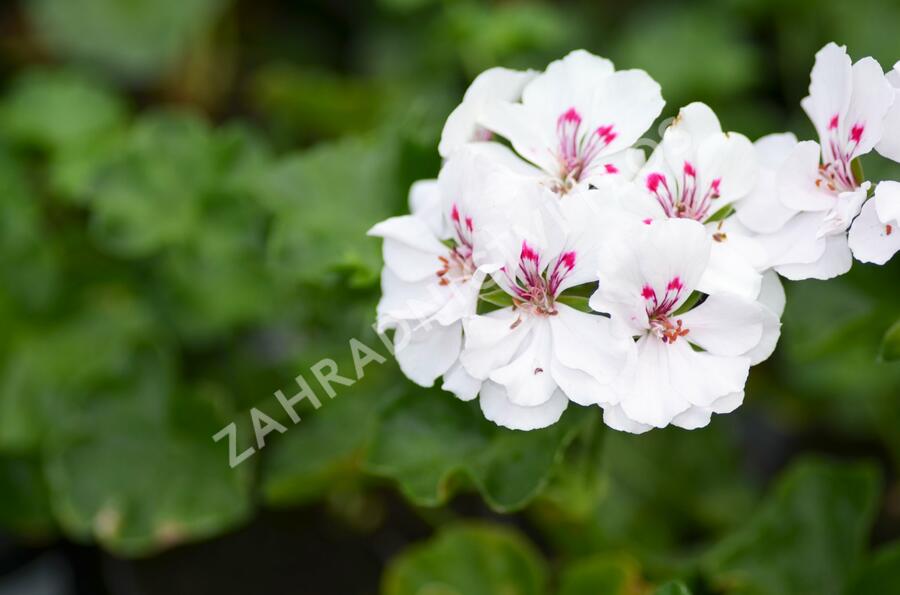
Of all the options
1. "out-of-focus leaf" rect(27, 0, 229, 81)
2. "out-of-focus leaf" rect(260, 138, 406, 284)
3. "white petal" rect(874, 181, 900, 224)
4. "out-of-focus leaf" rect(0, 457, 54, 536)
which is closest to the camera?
"white petal" rect(874, 181, 900, 224)

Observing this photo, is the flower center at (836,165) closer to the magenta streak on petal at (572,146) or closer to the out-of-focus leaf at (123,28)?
the magenta streak on petal at (572,146)

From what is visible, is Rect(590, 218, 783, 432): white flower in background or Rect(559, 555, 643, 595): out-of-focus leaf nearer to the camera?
Rect(590, 218, 783, 432): white flower in background

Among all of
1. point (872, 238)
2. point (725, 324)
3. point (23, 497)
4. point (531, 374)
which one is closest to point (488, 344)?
point (531, 374)

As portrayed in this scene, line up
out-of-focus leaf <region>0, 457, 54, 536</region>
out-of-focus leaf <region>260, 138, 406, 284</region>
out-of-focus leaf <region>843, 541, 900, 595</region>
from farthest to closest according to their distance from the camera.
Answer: out-of-focus leaf <region>0, 457, 54, 536</region>
out-of-focus leaf <region>260, 138, 406, 284</region>
out-of-focus leaf <region>843, 541, 900, 595</region>

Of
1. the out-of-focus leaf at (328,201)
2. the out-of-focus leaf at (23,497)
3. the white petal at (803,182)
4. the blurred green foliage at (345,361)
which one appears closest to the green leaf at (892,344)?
the blurred green foliage at (345,361)

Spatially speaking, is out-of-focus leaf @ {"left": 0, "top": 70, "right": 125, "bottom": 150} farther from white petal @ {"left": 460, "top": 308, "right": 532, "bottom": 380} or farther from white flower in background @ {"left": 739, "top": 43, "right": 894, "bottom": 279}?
white flower in background @ {"left": 739, "top": 43, "right": 894, "bottom": 279}

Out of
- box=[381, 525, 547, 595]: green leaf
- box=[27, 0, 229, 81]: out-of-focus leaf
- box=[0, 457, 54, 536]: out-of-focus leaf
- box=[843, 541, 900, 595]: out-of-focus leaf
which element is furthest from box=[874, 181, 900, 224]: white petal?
box=[27, 0, 229, 81]: out-of-focus leaf

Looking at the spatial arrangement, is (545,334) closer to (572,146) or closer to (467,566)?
(572,146)

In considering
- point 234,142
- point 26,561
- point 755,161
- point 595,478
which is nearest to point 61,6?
point 234,142
